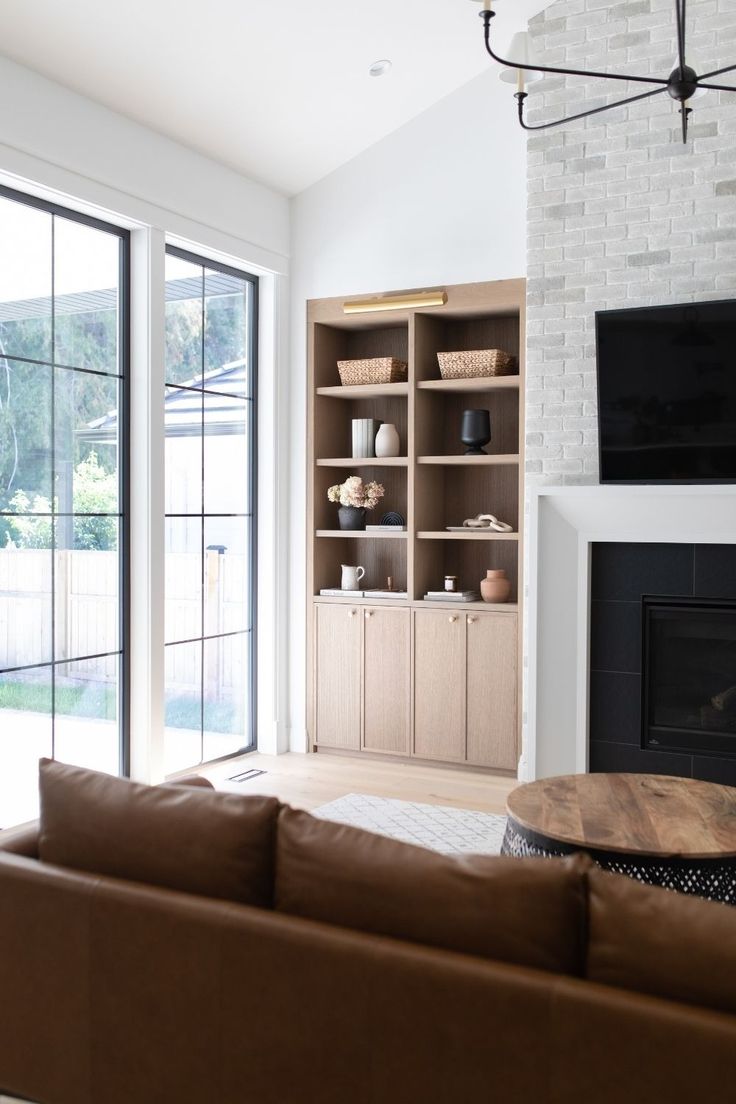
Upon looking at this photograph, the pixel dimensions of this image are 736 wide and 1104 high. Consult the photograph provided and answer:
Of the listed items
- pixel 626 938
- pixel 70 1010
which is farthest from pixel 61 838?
pixel 626 938

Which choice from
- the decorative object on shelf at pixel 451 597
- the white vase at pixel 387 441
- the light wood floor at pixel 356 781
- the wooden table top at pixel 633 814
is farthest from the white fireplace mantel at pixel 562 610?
the wooden table top at pixel 633 814

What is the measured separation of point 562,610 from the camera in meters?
4.67

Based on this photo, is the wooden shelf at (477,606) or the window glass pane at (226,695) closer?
the wooden shelf at (477,606)

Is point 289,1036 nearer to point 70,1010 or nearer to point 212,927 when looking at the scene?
point 212,927

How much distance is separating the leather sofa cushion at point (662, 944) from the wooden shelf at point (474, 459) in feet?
12.5

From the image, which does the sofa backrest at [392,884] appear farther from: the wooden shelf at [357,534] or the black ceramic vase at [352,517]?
the black ceramic vase at [352,517]

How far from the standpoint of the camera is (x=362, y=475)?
6020mm

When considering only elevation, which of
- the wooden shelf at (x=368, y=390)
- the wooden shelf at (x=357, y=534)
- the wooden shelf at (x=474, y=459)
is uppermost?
the wooden shelf at (x=368, y=390)

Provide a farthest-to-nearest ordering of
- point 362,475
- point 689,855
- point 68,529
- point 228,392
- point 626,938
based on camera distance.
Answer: point 362,475 → point 228,392 → point 68,529 → point 689,855 → point 626,938

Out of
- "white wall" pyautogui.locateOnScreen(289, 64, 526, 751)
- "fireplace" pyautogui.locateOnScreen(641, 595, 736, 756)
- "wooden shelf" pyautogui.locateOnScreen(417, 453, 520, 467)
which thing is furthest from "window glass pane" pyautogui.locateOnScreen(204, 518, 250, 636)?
"fireplace" pyautogui.locateOnScreen(641, 595, 736, 756)

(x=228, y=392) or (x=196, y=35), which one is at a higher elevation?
(x=196, y=35)

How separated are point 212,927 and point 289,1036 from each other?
0.70 feet

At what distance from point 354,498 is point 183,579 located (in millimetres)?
1064

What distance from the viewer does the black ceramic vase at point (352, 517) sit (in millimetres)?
5715
